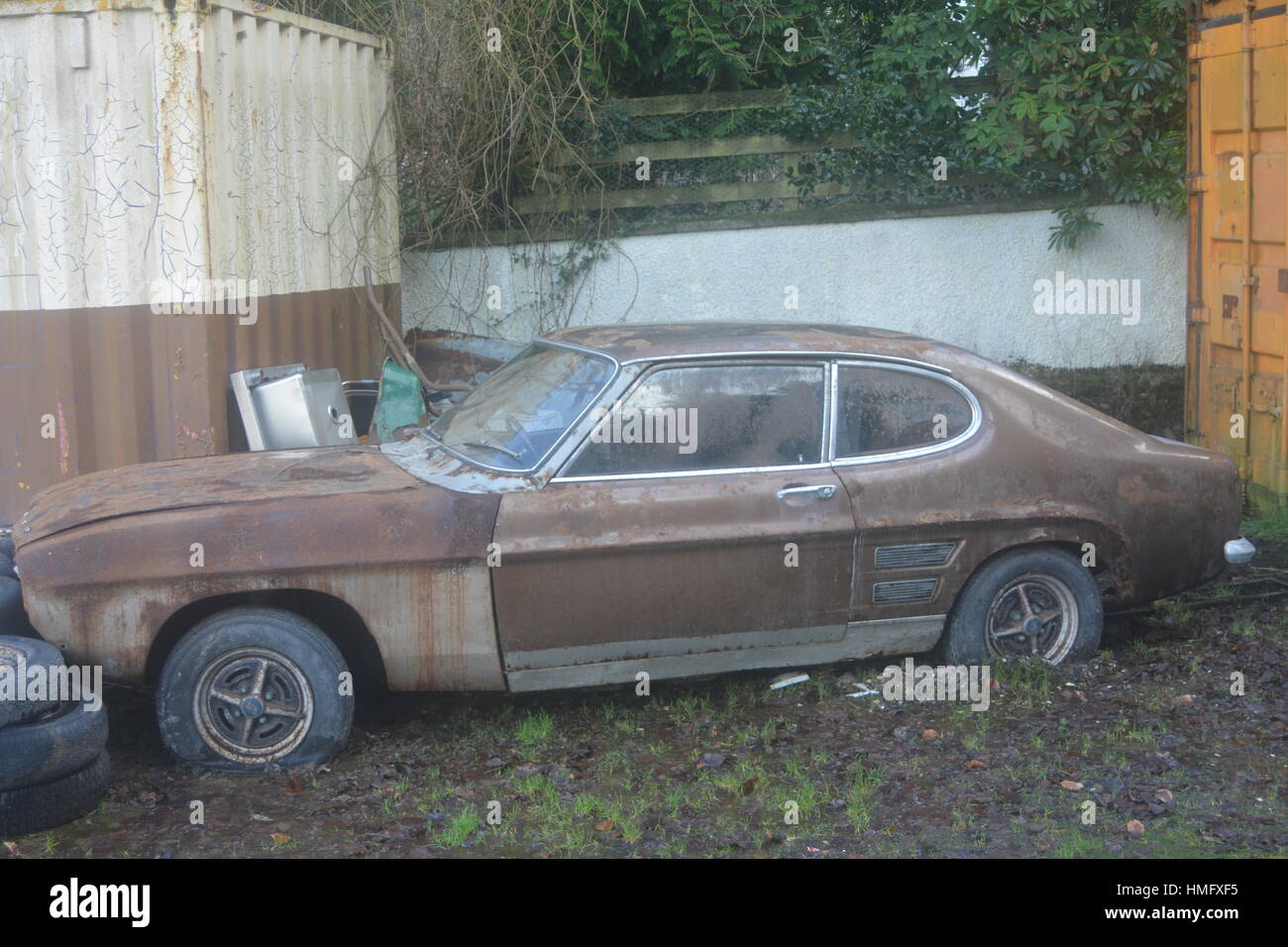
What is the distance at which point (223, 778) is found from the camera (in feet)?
14.4

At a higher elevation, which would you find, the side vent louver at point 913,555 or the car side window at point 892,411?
the car side window at point 892,411

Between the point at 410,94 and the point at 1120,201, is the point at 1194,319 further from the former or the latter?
the point at 410,94

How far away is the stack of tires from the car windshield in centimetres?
163

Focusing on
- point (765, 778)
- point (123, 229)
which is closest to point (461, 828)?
point (765, 778)

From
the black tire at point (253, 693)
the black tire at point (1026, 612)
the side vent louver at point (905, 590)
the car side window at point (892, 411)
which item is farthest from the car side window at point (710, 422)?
the black tire at point (253, 693)

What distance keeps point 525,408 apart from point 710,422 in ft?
2.42

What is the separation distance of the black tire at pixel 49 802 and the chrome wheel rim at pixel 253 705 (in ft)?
1.25

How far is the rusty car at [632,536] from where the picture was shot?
439 centimetres

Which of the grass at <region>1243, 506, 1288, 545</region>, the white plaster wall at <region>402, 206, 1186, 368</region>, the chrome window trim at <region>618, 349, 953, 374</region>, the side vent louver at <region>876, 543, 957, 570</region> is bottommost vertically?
the grass at <region>1243, 506, 1288, 545</region>

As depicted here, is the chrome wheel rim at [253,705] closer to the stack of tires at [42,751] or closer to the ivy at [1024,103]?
the stack of tires at [42,751]

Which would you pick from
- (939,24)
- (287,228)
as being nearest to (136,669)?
(287,228)

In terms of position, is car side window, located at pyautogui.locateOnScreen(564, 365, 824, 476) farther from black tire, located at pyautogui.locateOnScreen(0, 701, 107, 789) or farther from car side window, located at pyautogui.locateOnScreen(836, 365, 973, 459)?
black tire, located at pyautogui.locateOnScreen(0, 701, 107, 789)

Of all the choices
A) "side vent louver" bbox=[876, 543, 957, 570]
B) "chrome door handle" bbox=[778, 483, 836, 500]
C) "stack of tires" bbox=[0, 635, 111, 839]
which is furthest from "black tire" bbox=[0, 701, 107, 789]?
"side vent louver" bbox=[876, 543, 957, 570]

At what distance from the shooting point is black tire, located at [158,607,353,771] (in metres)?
4.34
